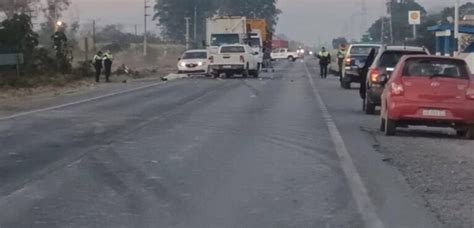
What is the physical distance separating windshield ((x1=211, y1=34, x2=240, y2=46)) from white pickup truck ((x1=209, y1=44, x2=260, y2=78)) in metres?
6.73

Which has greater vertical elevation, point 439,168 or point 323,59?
point 323,59

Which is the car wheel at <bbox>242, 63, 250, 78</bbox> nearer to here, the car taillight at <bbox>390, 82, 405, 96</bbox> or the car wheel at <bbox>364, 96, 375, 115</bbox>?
the car wheel at <bbox>364, 96, 375, 115</bbox>

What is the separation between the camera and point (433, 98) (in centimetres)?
2000

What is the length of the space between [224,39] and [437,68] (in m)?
42.5

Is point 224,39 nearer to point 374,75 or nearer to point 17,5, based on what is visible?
point 17,5

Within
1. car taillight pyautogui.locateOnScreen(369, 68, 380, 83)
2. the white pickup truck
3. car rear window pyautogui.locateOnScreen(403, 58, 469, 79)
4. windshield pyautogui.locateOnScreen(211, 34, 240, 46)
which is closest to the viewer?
car rear window pyautogui.locateOnScreen(403, 58, 469, 79)

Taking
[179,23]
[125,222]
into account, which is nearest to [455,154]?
[125,222]

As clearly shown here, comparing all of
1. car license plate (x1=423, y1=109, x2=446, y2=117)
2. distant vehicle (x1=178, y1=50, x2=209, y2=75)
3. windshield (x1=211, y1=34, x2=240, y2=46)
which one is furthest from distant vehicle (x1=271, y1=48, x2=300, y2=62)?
car license plate (x1=423, y1=109, x2=446, y2=117)

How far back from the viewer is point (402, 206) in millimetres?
11367

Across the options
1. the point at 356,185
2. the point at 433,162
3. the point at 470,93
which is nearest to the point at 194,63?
the point at 470,93

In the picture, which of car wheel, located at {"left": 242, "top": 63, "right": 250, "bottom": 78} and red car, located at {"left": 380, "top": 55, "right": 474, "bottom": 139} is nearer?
red car, located at {"left": 380, "top": 55, "right": 474, "bottom": 139}

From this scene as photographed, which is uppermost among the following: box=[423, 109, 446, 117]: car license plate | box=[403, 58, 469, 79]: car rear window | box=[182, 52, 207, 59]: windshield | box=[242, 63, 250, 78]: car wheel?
box=[403, 58, 469, 79]: car rear window

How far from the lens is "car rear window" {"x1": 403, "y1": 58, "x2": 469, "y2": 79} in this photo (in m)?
20.4

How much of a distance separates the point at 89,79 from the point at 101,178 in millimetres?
39773
